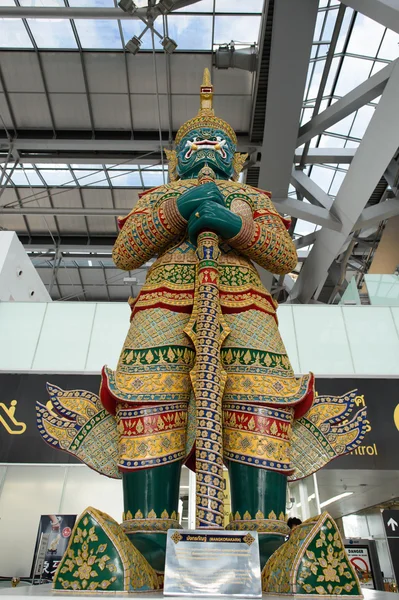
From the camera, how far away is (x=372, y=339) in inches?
309

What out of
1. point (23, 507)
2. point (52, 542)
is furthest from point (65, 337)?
point (52, 542)

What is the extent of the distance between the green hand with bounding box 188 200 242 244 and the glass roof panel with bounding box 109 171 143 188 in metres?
10.1

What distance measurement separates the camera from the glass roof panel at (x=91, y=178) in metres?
12.0

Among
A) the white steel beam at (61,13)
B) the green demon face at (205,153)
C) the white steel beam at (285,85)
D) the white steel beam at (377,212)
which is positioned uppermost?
the white steel beam at (61,13)

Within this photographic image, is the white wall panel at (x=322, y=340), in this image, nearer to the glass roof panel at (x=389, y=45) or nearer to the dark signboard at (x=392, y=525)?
the dark signboard at (x=392, y=525)

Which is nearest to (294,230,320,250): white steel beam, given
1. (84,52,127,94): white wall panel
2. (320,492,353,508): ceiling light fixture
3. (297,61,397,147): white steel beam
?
(297,61,397,147): white steel beam

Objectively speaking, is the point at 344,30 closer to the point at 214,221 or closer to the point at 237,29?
the point at 237,29

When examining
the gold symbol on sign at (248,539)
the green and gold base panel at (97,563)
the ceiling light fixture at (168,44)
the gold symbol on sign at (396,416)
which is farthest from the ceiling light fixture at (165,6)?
the gold symbol on sign at (248,539)

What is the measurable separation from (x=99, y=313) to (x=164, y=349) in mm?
6208

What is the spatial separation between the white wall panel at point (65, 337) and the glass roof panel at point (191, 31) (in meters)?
5.53

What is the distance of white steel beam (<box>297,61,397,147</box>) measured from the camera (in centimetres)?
787

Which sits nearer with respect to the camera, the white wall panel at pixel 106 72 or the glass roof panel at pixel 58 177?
the white wall panel at pixel 106 72

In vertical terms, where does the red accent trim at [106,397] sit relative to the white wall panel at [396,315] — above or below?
below

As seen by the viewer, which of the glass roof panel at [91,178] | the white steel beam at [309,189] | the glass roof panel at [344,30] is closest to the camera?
the glass roof panel at [344,30]
